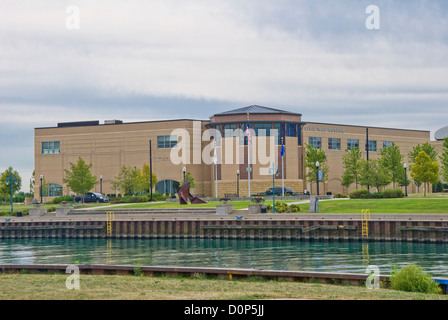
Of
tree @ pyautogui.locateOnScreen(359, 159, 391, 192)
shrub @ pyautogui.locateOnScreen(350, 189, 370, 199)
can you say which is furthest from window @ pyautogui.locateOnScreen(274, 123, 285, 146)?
shrub @ pyautogui.locateOnScreen(350, 189, 370, 199)

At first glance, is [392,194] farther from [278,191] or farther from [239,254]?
[239,254]

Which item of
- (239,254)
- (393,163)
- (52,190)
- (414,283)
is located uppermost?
(393,163)

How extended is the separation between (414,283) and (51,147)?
93432mm

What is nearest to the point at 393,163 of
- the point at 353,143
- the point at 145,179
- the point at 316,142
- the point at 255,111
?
the point at 316,142

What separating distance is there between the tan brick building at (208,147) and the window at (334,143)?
136mm

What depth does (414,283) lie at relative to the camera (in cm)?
1745

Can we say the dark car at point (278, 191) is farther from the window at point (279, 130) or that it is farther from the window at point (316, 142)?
the window at point (316, 142)

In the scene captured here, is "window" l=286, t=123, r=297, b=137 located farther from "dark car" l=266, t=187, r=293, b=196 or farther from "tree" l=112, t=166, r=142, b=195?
"tree" l=112, t=166, r=142, b=195

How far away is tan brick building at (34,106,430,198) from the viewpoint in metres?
92.2

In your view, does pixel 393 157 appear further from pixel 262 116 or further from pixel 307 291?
pixel 307 291

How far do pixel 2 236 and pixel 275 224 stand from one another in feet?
86.4

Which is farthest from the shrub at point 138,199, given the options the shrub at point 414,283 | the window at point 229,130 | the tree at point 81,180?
the shrub at point 414,283

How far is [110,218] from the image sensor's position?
198 feet

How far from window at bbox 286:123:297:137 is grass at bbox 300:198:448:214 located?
32130 millimetres
